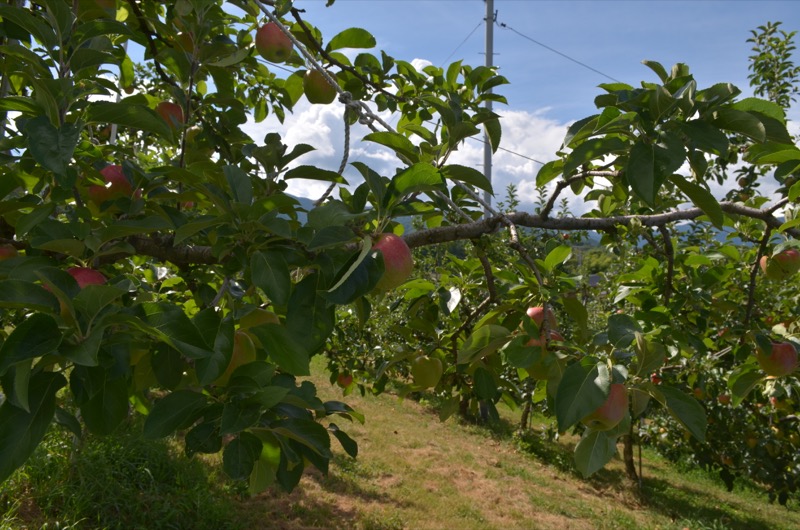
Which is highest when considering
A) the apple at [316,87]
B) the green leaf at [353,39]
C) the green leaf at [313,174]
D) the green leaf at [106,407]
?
the green leaf at [353,39]

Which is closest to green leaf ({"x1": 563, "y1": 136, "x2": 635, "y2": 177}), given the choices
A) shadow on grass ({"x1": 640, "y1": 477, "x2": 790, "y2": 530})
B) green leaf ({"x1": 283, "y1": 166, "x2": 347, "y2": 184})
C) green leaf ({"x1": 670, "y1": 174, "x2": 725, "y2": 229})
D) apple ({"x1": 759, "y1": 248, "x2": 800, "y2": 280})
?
green leaf ({"x1": 670, "y1": 174, "x2": 725, "y2": 229})

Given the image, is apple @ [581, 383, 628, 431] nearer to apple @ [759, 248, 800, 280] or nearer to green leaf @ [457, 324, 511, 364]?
Result: green leaf @ [457, 324, 511, 364]

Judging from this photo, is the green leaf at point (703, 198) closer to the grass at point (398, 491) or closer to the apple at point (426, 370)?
the apple at point (426, 370)

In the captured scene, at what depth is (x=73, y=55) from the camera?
949 millimetres

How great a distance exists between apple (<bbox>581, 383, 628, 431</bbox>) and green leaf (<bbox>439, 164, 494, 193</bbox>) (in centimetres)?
46

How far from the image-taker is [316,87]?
4.99ft

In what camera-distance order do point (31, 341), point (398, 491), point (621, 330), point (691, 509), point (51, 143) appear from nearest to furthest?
1. point (31, 341)
2. point (51, 143)
3. point (621, 330)
4. point (398, 491)
5. point (691, 509)

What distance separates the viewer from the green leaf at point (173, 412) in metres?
0.79

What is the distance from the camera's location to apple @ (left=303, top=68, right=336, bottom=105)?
59.6 inches

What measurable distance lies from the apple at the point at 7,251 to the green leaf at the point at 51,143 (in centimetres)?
39

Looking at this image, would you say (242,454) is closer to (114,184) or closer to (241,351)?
(241,351)

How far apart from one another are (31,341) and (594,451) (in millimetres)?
935

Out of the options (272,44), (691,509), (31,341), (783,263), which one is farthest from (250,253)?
(691,509)

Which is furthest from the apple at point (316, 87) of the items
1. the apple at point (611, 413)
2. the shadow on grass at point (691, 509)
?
the shadow on grass at point (691, 509)
